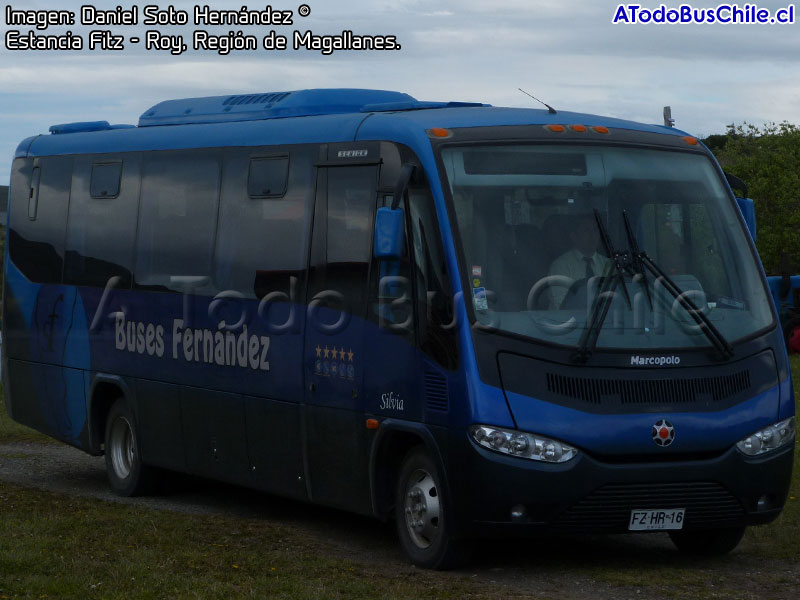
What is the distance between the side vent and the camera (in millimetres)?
9766

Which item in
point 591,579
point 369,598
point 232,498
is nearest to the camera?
point 369,598

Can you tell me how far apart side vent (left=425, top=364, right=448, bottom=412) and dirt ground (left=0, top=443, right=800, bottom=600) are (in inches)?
41.0

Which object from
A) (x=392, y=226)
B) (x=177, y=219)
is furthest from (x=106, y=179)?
(x=392, y=226)

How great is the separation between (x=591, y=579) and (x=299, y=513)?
4.01 metres

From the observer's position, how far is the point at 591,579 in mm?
9719

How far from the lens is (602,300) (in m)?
9.86

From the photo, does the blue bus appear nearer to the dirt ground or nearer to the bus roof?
the bus roof

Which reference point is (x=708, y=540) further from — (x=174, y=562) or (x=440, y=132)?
(x=174, y=562)

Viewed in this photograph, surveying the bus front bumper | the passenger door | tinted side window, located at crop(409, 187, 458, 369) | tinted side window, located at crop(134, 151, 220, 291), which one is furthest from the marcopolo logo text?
tinted side window, located at crop(134, 151, 220, 291)

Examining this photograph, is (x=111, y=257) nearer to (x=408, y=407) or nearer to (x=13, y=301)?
(x=13, y=301)

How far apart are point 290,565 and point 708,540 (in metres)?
2.88

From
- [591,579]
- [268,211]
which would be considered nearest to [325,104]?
[268,211]

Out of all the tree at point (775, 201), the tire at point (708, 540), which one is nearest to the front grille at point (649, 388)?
the tire at point (708, 540)

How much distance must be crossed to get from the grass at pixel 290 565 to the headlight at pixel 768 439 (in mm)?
774
